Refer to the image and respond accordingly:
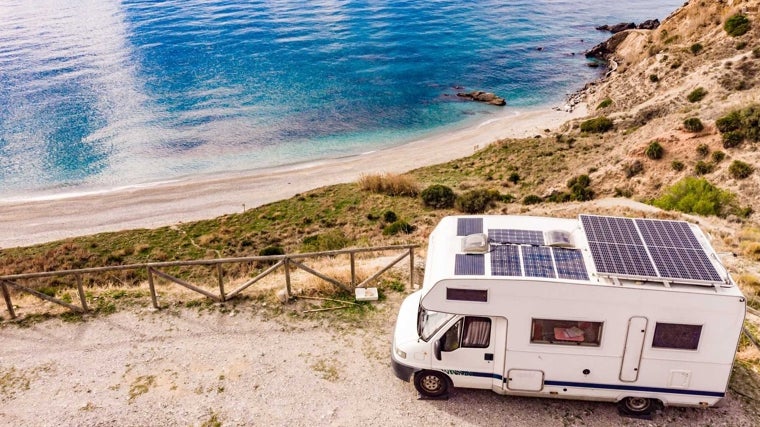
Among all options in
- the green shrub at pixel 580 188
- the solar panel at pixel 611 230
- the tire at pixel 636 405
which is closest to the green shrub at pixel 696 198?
the green shrub at pixel 580 188

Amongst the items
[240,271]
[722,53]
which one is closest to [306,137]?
[240,271]

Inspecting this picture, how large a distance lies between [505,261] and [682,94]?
39.0 meters

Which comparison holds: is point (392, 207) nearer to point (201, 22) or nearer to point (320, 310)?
point (320, 310)

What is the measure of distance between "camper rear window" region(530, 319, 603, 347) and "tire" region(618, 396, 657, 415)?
71.1 inches

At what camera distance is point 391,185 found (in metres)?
38.6

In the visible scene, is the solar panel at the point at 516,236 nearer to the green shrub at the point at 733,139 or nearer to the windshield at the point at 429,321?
the windshield at the point at 429,321

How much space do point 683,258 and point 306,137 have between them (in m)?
48.5

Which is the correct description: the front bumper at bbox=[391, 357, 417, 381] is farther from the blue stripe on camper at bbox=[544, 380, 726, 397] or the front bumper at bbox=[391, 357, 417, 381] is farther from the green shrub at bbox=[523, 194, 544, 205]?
the green shrub at bbox=[523, 194, 544, 205]

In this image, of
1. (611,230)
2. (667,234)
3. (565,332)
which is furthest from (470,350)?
(667,234)

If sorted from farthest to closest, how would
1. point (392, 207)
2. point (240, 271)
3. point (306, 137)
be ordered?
point (306, 137) < point (392, 207) < point (240, 271)

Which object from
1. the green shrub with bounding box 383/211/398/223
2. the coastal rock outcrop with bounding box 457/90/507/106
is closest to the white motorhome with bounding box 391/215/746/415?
the green shrub with bounding box 383/211/398/223

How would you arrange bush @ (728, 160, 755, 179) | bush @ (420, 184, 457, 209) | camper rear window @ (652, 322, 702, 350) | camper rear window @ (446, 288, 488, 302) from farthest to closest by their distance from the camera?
bush @ (420, 184, 457, 209), bush @ (728, 160, 755, 179), camper rear window @ (446, 288, 488, 302), camper rear window @ (652, 322, 702, 350)

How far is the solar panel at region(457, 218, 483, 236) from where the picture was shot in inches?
484

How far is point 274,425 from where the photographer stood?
1173 centimetres
